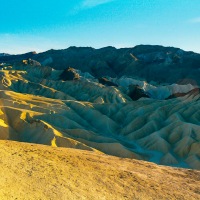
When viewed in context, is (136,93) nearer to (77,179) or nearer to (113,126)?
(113,126)

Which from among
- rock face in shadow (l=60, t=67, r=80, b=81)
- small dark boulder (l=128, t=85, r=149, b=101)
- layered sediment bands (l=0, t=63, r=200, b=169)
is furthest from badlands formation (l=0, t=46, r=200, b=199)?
rock face in shadow (l=60, t=67, r=80, b=81)

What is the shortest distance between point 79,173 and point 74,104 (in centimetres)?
7365

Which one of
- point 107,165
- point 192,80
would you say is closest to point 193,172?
point 107,165

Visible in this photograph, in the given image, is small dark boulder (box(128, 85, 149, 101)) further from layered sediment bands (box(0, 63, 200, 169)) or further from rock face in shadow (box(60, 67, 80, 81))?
rock face in shadow (box(60, 67, 80, 81))

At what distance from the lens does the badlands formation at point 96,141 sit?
2488cm

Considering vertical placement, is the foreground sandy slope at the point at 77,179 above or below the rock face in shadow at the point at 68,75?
above

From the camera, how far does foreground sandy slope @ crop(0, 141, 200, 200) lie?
22.4 metres

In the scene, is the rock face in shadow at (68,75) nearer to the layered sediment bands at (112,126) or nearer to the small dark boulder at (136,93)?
the small dark boulder at (136,93)

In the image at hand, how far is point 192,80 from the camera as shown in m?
190

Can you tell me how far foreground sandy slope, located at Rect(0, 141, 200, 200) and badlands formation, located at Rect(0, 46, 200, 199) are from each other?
7 cm

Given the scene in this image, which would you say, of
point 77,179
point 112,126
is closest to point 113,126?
point 112,126

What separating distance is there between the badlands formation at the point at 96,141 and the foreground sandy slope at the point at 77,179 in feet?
0.23

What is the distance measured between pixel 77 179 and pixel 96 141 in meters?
48.5

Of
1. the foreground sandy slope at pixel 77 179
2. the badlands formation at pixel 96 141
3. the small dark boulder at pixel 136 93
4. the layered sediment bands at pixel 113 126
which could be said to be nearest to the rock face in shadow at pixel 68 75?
the badlands formation at pixel 96 141
